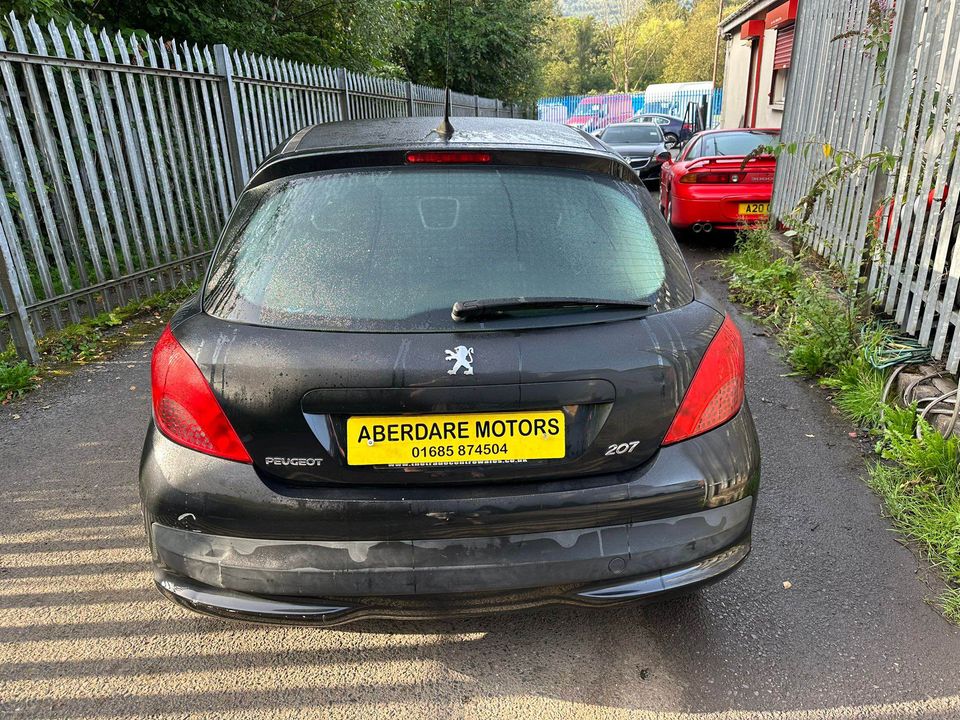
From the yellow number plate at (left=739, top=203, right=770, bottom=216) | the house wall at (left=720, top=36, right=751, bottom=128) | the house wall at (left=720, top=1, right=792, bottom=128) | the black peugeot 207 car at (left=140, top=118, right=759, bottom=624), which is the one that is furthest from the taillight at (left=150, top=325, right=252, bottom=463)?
the house wall at (left=720, top=36, right=751, bottom=128)

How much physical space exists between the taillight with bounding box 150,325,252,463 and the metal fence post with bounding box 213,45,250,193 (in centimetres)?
579

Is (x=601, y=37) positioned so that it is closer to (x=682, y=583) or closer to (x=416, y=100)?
(x=416, y=100)

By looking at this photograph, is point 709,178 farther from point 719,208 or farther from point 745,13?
point 745,13

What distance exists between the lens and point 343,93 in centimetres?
976

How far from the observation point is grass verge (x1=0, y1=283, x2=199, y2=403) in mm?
4398

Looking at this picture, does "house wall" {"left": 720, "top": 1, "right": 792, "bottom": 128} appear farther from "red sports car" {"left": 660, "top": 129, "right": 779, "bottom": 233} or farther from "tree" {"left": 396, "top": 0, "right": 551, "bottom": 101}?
"red sports car" {"left": 660, "top": 129, "right": 779, "bottom": 233}

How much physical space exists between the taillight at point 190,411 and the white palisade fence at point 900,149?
3.45 metres

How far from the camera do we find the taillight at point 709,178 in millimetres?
8477

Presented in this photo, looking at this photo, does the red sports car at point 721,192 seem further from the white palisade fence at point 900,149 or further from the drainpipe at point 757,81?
the drainpipe at point 757,81

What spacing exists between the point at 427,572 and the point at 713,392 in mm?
964

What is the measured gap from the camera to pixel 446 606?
1897 millimetres

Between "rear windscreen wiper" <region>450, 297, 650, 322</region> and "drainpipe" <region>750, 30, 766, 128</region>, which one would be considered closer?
"rear windscreen wiper" <region>450, 297, 650, 322</region>

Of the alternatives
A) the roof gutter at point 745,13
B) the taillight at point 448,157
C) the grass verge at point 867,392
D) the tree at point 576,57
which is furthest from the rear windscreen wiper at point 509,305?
the tree at point 576,57

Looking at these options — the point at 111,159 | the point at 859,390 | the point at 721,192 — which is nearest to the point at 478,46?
the point at 721,192
